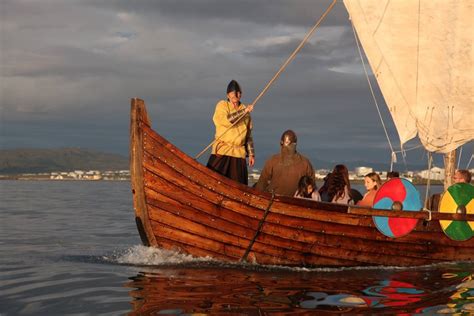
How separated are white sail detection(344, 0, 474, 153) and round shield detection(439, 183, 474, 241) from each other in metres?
2.41

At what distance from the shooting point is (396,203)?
12609 millimetres

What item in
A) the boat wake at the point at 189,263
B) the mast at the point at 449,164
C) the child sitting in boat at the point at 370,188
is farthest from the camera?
the mast at the point at 449,164

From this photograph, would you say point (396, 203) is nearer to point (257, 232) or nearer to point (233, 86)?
point (257, 232)

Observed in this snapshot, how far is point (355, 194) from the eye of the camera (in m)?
14.1

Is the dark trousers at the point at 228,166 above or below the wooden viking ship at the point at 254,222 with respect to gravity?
Answer: above

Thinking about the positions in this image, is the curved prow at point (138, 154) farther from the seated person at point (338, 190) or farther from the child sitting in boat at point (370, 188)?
the child sitting in boat at point (370, 188)

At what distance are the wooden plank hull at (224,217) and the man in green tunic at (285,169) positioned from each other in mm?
790

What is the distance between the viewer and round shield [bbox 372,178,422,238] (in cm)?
1250

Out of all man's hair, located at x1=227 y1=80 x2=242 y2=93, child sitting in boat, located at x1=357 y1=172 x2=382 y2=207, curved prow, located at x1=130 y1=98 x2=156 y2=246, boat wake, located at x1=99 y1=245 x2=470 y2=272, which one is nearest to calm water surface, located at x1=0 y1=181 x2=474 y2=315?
boat wake, located at x1=99 y1=245 x2=470 y2=272

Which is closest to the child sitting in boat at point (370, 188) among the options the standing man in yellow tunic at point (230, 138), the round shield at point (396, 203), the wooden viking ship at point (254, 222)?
the round shield at point (396, 203)

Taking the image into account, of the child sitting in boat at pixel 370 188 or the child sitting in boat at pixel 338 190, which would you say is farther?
the child sitting in boat at pixel 370 188

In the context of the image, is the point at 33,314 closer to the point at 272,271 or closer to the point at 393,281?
the point at 272,271

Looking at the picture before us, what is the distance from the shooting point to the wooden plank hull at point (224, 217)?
12.0 meters

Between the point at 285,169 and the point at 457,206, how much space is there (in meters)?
3.21
